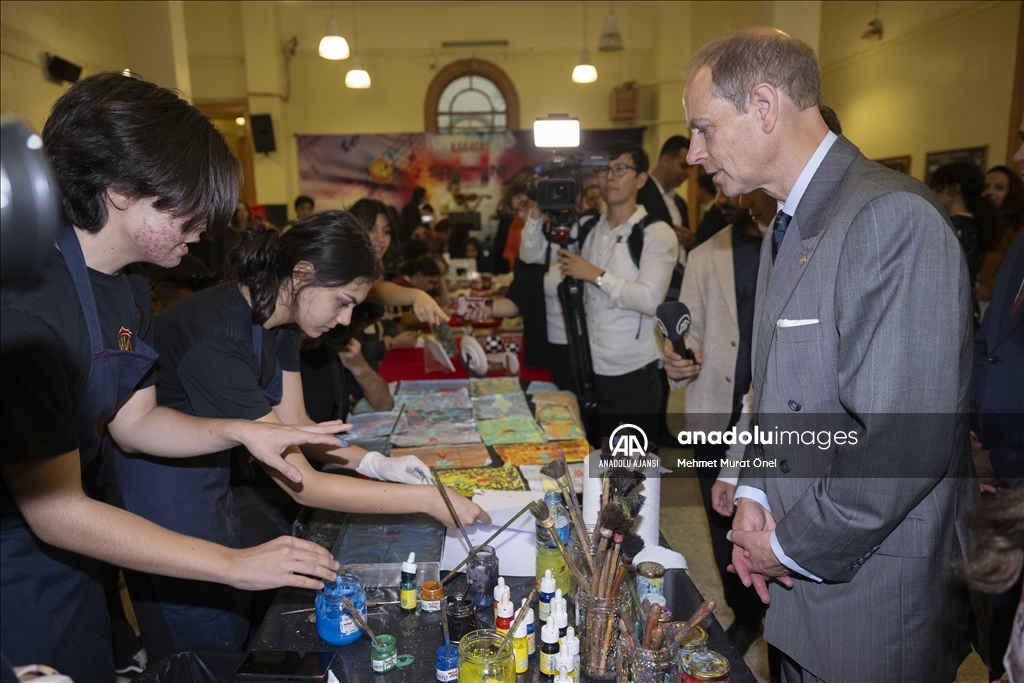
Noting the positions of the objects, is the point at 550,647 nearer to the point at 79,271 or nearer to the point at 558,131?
the point at 79,271

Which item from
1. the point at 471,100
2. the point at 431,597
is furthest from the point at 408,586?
the point at 471,100

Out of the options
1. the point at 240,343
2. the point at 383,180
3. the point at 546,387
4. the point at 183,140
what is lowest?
the point at 546,387

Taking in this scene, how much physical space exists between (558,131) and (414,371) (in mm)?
1386

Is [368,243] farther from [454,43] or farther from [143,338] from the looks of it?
[454,43]

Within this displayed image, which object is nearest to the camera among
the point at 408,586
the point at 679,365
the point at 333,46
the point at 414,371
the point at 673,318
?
the point at 408,586

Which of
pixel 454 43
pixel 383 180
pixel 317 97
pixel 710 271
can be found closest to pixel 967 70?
pixel 710 271

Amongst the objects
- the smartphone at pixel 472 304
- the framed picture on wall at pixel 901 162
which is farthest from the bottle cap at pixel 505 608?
the framed picture on wall at pixel 901 162

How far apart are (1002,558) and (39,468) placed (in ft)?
4.11

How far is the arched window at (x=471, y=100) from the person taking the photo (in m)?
10.1

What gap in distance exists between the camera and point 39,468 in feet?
3.51

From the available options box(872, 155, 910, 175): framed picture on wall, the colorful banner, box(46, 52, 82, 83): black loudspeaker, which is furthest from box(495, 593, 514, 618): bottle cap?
the colorful banner

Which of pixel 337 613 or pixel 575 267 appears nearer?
pixel 337 613

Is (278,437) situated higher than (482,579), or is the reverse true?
(278,437)

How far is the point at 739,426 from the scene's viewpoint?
6.09 feet
